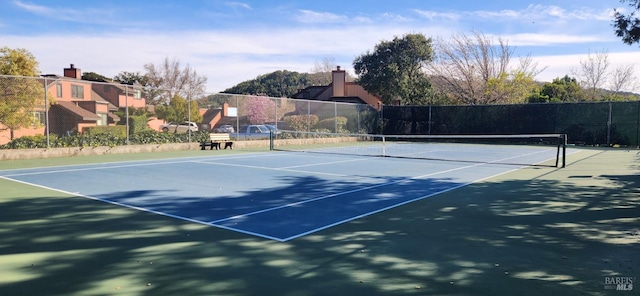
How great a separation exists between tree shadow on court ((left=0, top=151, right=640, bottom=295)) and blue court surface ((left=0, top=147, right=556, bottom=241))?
342 millimetres

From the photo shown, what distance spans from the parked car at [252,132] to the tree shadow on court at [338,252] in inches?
615

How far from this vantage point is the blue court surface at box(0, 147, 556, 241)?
6613 mm

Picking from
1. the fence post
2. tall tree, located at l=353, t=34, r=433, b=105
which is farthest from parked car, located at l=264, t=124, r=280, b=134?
tall tree, located at l=353, t=34, r=433, b=105

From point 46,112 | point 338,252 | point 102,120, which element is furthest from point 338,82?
point 338,252

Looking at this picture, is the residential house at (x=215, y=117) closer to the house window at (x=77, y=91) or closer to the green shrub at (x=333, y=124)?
the house window at (x=77, y=91)

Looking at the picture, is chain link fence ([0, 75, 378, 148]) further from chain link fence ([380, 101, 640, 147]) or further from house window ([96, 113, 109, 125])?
chain link fence ([380, 101, 640, 147])

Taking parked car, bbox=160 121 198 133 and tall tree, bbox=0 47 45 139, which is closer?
tall tree, bbox=0 47 45 139

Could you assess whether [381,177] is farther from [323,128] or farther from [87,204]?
[323,128]

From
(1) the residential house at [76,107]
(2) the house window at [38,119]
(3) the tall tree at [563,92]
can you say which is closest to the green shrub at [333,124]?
(1) the residential house at [76,107]

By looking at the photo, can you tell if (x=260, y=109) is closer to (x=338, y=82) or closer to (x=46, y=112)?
(x=46, y=112)

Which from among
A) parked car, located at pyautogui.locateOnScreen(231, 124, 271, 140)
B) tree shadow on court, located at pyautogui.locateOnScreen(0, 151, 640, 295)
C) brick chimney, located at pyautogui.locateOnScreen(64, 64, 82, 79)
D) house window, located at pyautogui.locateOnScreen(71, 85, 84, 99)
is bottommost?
tree shadow on court, located at pyautogui.locateOnScreen(0, 151, 640, 295)

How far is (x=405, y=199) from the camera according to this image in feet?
26.5

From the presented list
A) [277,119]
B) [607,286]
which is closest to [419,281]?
[607,286]

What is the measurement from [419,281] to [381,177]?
7.00m
